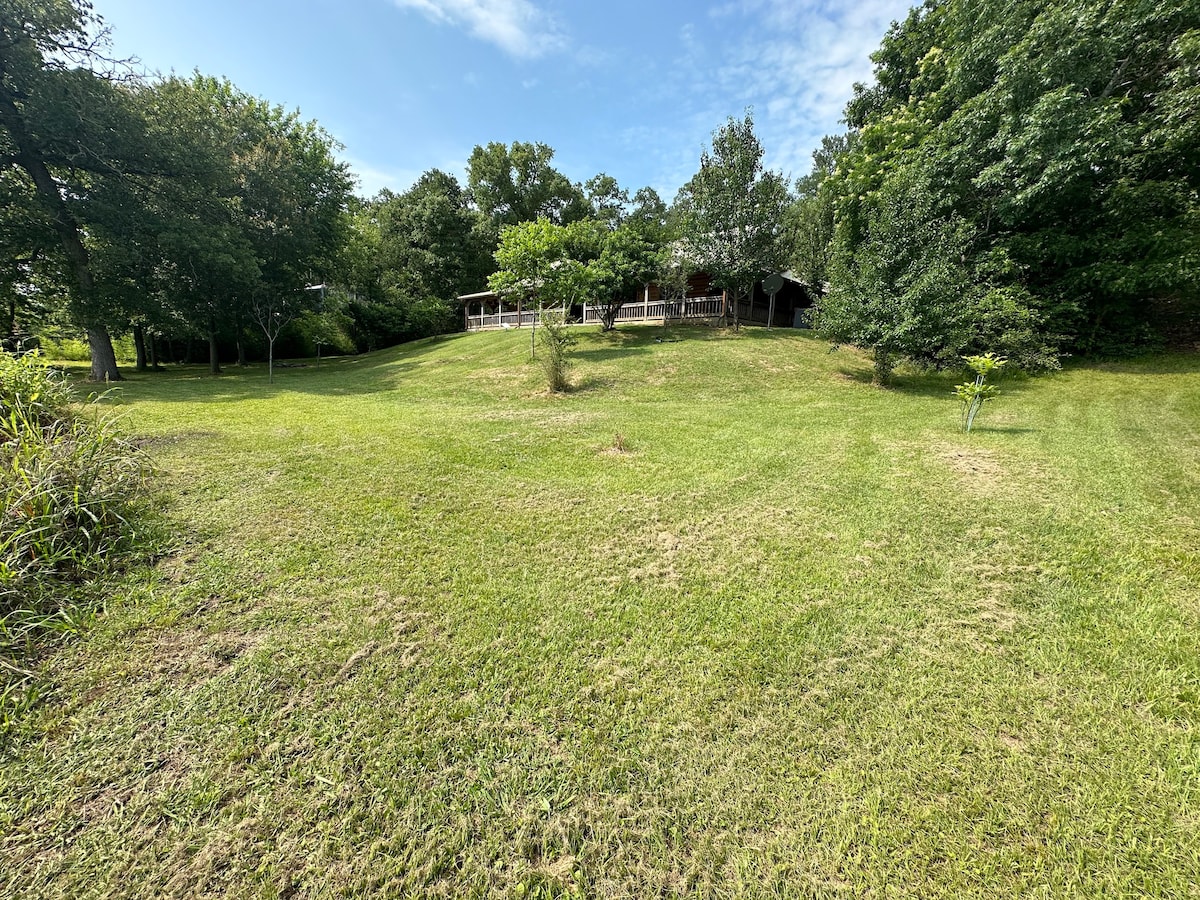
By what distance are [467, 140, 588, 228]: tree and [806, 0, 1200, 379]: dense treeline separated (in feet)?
81.1

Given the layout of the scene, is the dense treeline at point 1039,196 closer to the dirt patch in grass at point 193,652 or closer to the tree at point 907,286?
the tree at point 907,286

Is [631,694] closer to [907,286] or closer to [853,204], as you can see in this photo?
[907,286]

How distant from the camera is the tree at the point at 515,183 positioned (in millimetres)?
30594

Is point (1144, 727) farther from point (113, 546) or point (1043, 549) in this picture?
point (113, 546)

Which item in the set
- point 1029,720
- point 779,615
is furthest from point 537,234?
point 1029,720

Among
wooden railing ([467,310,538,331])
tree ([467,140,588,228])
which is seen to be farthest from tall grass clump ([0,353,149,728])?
tree ([467,140,588,228])

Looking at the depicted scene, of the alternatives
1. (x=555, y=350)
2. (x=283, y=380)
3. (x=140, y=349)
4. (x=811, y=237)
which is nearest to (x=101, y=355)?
(x=283, y=380)

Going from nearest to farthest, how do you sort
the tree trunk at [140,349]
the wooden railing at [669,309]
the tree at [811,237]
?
the tree trunk at [140,349]
the wooden railing at [669,309]
the tree at [811,237]

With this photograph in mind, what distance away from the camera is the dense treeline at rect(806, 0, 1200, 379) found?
31.4ft

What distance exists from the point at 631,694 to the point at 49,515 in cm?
384

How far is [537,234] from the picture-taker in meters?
14.0

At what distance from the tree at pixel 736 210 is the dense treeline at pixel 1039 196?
351 cm

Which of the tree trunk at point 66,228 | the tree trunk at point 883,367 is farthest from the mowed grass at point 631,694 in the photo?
the tree trunk at point 66,228

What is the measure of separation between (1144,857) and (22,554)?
5.69 metres
